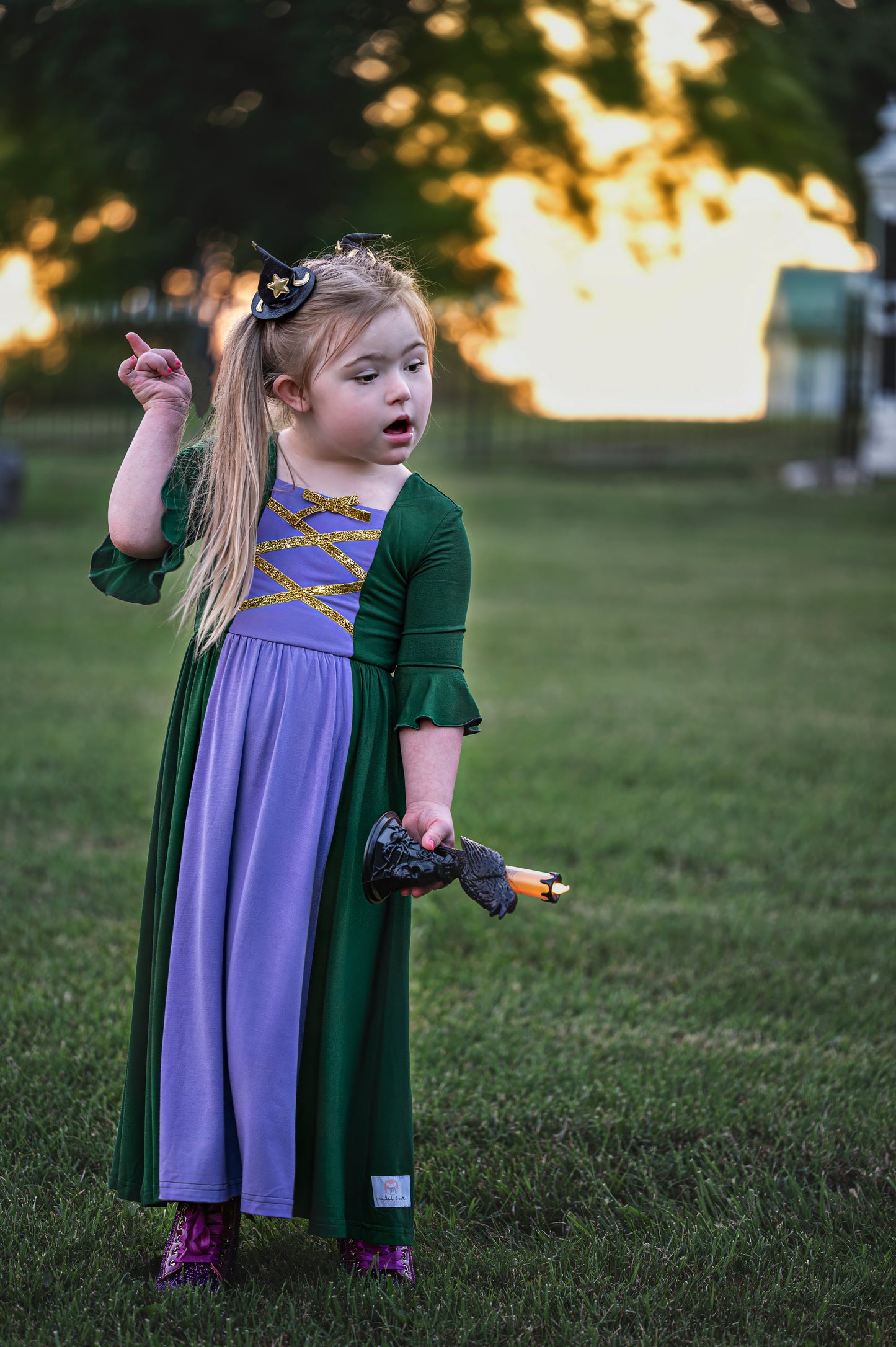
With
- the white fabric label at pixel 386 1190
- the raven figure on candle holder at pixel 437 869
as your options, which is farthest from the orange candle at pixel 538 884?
the white fabric label at pixel 386 1190

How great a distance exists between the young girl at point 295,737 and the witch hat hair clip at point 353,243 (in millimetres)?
24

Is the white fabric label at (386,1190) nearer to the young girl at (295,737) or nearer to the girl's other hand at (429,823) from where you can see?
the young girl at (295,737)

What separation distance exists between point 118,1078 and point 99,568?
1.24 m

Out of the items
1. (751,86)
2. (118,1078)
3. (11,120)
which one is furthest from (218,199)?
(118,1078)

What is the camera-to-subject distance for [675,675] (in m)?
7.44

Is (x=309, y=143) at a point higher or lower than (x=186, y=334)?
higher

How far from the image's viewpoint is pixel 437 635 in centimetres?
208

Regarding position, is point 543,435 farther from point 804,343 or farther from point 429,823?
point 804,343

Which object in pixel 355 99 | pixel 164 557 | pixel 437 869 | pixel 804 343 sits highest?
pixel 804 343

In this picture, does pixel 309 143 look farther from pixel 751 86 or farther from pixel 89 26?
pixel 751 86

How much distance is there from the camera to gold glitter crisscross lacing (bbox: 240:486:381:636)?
2.07m

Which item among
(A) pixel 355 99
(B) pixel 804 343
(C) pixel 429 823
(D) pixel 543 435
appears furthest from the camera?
(B) pixel 804 343

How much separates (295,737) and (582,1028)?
59.0 inches

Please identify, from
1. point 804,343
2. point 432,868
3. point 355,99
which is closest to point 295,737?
point 432,868
